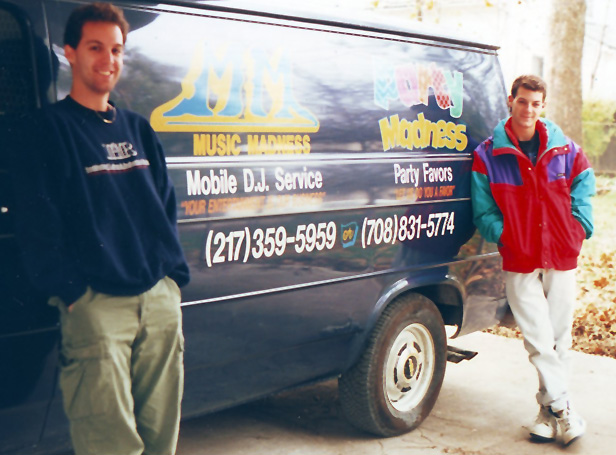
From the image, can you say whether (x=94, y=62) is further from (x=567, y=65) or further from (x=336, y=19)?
(x=567, y=65)

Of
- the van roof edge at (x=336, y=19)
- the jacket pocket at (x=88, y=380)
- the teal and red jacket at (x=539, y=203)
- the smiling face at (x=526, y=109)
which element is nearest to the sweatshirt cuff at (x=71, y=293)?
the jacket pocket at (x=88, y=380)

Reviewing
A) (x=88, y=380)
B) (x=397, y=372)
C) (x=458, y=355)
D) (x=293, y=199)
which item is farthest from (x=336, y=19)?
(x=458, y=355)

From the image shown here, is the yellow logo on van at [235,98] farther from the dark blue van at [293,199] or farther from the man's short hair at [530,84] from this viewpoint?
the man's short hair at [530,84]

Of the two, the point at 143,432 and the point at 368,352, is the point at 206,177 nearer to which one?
the point at 143,432

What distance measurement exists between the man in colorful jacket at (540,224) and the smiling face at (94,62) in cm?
242

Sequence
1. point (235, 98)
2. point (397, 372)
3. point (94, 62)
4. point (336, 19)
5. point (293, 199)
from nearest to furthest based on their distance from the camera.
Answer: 1. point (94, 62)
2. point (235, 98)
3. point (293, 199)
4. point (336, 19)
5. point (397, 372)

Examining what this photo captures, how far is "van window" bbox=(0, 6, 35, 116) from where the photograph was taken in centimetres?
273

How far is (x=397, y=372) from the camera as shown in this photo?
14.5 ft

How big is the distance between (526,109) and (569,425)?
1.75m

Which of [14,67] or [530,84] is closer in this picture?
[14,67]

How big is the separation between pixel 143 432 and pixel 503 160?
2554mm

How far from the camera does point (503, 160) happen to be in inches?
176

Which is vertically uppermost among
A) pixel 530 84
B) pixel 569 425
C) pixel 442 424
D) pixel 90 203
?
pixel 530 84

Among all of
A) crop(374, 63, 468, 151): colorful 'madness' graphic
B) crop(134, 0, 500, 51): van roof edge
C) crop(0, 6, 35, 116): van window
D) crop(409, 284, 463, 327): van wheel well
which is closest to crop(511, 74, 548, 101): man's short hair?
crop(374, 63, 468, 151): colorful 'madness' graphic
